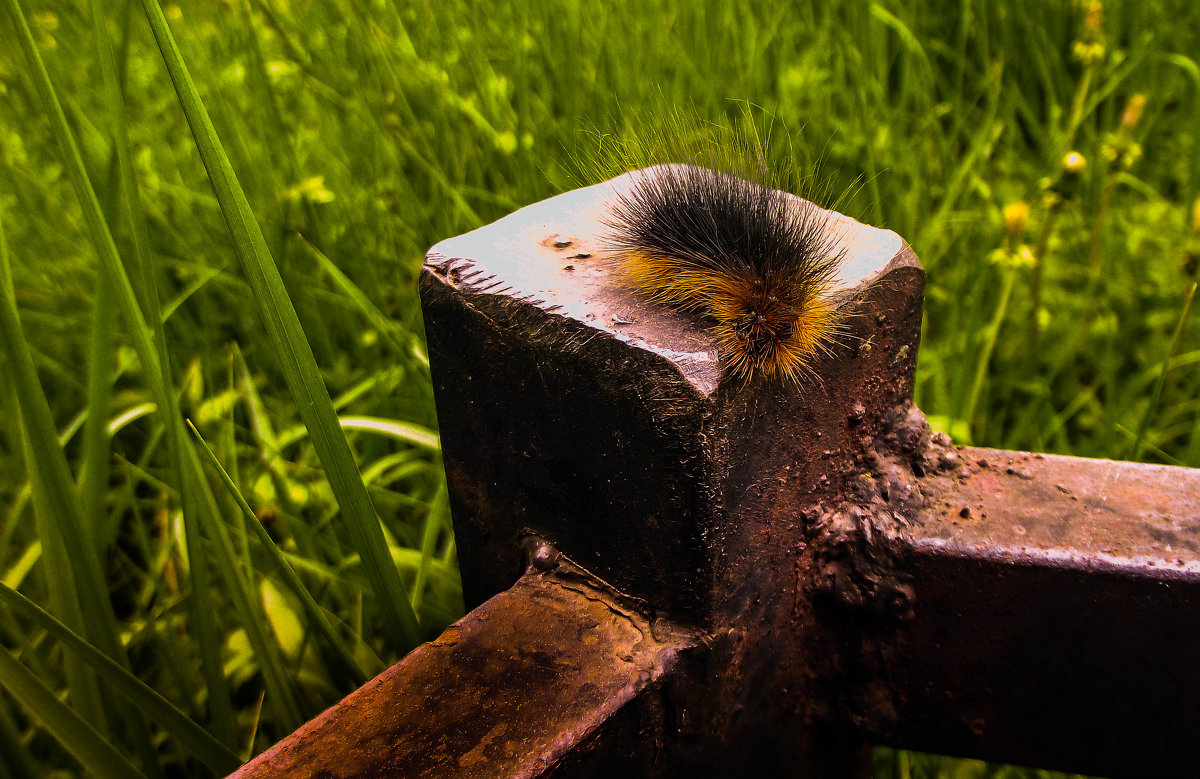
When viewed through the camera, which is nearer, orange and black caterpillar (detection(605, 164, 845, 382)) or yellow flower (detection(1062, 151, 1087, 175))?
orange and black caterpillar (detection(605, 164, 845, 382))

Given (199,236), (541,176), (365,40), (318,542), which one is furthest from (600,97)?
(318,542)

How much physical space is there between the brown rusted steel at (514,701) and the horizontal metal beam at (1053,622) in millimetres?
351

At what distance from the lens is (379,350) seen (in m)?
2.16

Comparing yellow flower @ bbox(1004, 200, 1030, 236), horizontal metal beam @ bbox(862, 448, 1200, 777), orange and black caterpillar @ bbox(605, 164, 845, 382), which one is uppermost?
orange and black caterpillar @ bbox(605, 164, 845, 382)

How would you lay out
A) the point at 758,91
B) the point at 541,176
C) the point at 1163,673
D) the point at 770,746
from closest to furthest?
1. the point at 1163,673
2. the point at 770,746
3. the point at 541,176
4. the point at 758,91

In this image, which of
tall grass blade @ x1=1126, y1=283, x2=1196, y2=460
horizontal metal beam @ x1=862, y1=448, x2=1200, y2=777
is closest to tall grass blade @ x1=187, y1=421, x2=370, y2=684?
horizontal metal beam @ x1=862, y1=448, x2=1200, y2=777

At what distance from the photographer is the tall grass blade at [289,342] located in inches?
31.9

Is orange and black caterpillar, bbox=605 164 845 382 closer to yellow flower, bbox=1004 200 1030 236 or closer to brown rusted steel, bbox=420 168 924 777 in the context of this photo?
brown rusted steel, bbox=420 168 924 777

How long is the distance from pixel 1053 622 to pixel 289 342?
0.93 metres

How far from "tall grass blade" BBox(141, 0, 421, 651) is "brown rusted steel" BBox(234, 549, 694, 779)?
0.12 meters

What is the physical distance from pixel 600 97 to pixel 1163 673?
6.33 feet

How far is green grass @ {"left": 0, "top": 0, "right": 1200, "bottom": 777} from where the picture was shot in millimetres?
1105

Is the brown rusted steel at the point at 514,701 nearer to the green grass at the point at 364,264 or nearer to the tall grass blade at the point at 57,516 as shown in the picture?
the green grass at the point at 364,264

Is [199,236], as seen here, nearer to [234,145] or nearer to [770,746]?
[234,145]
